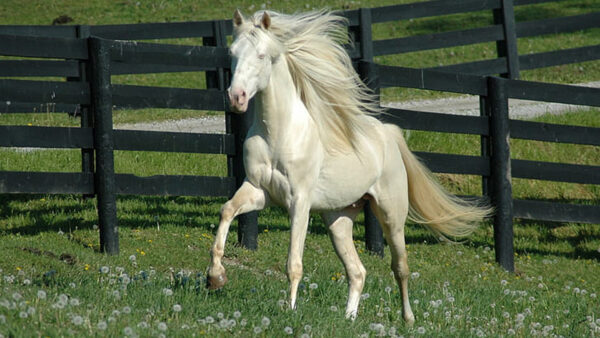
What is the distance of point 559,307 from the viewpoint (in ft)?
24.3

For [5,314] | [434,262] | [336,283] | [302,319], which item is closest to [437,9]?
[434,262]

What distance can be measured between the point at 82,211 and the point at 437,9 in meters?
7.89

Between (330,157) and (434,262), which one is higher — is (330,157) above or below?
above

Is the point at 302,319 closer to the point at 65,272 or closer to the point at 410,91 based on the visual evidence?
the point at 65,272

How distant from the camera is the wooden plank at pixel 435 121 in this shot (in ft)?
30.3

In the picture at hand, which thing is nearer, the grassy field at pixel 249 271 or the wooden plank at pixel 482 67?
the grassy field at pixel 249 271

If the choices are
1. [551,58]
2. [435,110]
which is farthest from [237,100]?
[551,58]

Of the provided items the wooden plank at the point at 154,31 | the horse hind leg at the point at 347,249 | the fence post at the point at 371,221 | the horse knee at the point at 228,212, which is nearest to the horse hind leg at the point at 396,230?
the horse hind leg at the point at 347,249

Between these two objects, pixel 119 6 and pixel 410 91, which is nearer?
pixel 410 91

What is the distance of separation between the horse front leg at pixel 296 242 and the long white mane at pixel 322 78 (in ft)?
1.83

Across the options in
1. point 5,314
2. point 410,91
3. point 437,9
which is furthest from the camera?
point 410,91

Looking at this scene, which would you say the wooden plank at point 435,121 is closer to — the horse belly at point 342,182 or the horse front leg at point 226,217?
the horse belly at point 342,182

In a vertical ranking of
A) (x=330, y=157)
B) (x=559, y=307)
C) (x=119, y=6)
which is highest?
(x=119, y=6)

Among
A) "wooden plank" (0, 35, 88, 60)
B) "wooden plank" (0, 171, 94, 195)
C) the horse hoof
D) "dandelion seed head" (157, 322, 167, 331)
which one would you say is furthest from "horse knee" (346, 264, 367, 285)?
"wooden plank" (0, 35, 88, 60)
